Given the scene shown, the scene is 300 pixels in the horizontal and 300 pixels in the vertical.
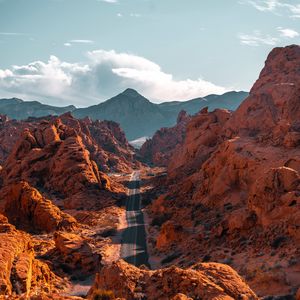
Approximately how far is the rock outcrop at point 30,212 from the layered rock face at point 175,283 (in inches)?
1464

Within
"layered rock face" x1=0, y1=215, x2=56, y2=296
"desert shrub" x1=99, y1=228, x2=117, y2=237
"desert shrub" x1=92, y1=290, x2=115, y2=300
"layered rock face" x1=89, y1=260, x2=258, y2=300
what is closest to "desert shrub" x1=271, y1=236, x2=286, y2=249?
"layered rock face" x1=89, y1=260, x2=258, y2=300

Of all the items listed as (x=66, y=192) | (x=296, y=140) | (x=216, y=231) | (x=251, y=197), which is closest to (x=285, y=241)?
(x=251, y=197)

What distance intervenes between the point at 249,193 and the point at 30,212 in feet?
98.7

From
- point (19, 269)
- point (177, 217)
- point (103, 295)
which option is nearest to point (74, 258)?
point (19, 269)

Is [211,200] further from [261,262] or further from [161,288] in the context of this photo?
[161,288]

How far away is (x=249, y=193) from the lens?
149ft

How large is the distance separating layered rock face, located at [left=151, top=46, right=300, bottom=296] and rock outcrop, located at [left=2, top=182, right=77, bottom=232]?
14.6 m

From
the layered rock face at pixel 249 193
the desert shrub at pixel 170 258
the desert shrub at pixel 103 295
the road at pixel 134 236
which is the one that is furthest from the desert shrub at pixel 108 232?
the desert shrub at pixel 103 295

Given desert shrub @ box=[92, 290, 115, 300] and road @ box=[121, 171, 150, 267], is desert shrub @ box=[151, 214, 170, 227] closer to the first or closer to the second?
road @ box=[121, 171, 150, 267]

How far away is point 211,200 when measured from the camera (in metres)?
58.4

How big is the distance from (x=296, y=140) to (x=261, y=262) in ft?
78.7

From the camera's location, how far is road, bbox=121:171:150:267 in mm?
48156

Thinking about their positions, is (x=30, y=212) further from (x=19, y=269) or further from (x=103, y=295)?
(x=103, y=295)

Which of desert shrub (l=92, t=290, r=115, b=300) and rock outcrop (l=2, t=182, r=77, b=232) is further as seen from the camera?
rock outcrop (l=2, t=182, r=77, b=232)
